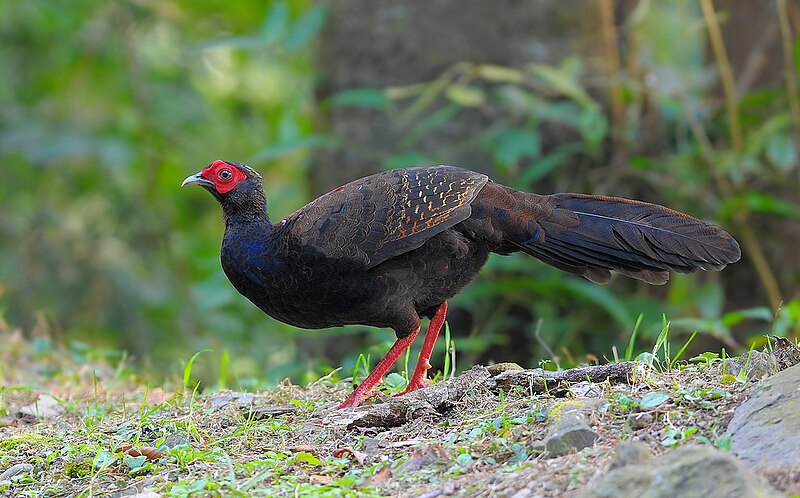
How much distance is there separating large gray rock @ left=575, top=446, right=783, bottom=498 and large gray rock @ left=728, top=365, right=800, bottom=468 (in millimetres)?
382

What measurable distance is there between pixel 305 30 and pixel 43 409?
377cm

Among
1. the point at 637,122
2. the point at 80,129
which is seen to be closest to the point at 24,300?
the point at 80,129

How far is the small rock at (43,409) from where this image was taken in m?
4.76

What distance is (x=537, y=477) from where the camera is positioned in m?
2.95

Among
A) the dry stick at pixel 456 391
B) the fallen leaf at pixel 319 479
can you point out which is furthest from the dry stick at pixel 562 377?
the fallen leaf at pixel 319 479

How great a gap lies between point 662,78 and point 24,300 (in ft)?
21.1

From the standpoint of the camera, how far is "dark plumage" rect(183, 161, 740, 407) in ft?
15.0

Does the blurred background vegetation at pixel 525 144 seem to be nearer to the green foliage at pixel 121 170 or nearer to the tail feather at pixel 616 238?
the green foliage at pixel 121 170

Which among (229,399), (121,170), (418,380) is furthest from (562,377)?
(121,170)

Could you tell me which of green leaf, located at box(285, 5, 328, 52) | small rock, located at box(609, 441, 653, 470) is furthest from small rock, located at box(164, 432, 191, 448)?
green leaf, located at box(285, 5, 328, 52)

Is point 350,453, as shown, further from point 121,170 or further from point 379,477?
point 121,170

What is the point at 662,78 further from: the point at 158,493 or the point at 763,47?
the point at 158,493

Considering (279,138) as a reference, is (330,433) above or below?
below

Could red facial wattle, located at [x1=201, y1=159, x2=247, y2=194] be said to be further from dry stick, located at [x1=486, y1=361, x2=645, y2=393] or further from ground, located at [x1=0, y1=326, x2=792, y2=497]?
dry stick, located at [x1=486, y1=361, x2=645, y2=393]
